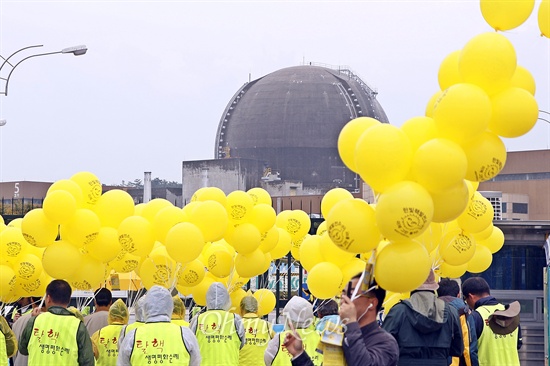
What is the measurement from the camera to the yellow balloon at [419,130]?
19.9 ft

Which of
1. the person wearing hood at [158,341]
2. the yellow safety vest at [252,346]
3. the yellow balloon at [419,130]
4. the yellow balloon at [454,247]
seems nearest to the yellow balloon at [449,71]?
the yellow balloon at [419,130]

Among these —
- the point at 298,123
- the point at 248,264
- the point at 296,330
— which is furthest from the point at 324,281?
the point at 298,123

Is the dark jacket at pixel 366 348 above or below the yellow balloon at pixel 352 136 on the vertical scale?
below

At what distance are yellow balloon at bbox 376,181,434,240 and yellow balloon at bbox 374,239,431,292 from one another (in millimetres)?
115

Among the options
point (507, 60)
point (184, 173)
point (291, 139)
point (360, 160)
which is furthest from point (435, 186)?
point (291, 139)

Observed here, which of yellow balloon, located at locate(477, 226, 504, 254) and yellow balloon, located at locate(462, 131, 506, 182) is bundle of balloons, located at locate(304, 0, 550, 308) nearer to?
yellow balloon, located at locate(462, 131, 506, 182)

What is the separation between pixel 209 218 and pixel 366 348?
219 inches

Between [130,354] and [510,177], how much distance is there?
175ft

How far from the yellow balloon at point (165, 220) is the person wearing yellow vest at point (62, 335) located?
2.70 metres

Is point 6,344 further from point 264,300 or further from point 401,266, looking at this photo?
point 401,266

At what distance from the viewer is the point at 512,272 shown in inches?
725

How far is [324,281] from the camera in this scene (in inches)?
333

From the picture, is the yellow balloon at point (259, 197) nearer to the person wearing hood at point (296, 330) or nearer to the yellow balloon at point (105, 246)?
the yellow balloon at point (105, 246)

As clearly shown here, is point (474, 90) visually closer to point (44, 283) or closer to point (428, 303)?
point (428, 303)
